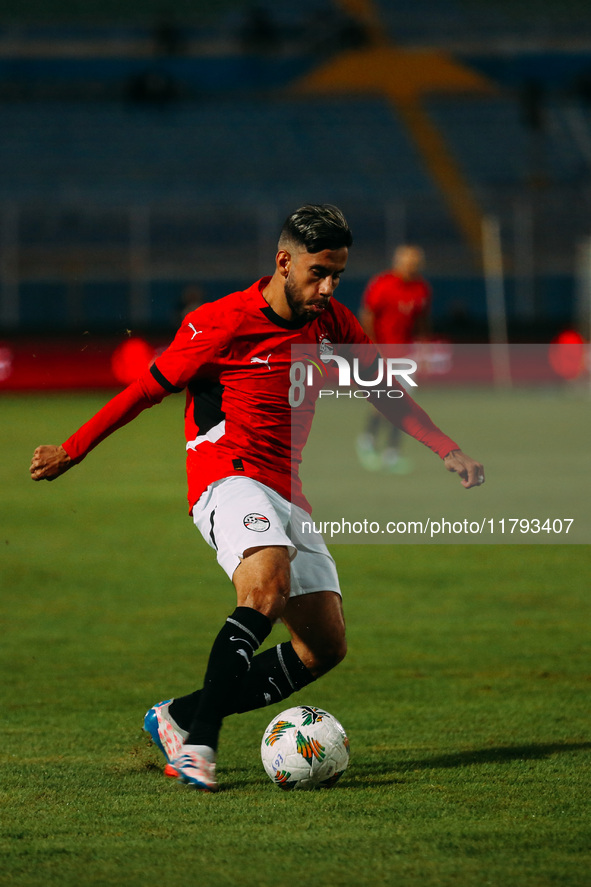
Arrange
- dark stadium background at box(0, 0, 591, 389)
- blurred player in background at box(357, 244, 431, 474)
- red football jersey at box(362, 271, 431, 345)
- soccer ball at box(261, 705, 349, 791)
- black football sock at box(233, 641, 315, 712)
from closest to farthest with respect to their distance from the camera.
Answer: soccer ball at box(261, 705, 349, 791) < black football sock at box(233, 641, 315, 712) < blurred player in background at box(357, 244, 431, 474) < red football jersey at box(362, 271, 431, 345) < dark stadium background at box(0, 0, 591, 389)

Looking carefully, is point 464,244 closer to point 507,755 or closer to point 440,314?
point 440,314

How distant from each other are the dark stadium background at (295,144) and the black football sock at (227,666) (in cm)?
2157

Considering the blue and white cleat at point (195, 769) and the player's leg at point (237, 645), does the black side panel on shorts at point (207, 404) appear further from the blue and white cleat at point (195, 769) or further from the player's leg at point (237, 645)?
the blue and white cleat at point (195, 769)

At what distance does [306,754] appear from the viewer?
13.8 ft

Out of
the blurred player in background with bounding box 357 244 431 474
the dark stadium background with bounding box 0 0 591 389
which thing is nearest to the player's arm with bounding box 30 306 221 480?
the blurred player in background with bounding box 357 244 431 474

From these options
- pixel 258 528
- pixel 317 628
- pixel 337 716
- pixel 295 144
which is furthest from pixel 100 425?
pixel 295 144

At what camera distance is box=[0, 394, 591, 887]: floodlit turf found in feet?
11.5

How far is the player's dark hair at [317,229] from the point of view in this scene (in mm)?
4145

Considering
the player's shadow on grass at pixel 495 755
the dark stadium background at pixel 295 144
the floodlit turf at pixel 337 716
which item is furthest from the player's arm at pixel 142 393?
the dark stadium background at pixel 295 144

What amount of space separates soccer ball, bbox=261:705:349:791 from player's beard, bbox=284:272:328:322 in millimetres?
1355

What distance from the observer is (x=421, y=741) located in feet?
16.1

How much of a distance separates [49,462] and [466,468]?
4.65ft

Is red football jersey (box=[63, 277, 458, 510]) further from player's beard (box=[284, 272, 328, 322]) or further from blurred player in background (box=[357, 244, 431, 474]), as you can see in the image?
blurred player in background (box=[357, 244, 431, 474])

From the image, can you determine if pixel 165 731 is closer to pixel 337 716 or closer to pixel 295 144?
pixel 337 716
